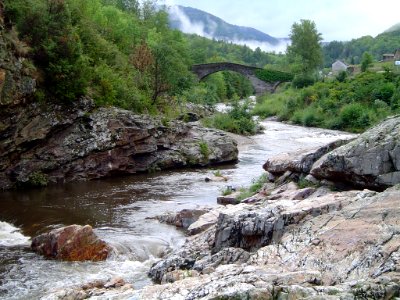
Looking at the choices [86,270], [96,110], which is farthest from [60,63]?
[86,270]

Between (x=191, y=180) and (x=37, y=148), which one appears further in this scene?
(x=191, y=180)

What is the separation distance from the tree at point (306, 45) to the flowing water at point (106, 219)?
2362 inches

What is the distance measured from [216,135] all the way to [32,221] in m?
17.0

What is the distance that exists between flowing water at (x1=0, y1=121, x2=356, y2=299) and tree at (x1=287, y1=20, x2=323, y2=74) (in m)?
60.0

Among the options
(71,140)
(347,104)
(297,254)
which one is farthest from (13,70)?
(347,104)

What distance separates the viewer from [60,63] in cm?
2503

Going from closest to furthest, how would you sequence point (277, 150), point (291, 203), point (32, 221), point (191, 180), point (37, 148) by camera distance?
1. point (291, 203)
2. point (32, 221)
3. point (37, 148)
4. point (191, 180)
5. point (277, 150)

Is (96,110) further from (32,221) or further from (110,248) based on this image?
(110,248)

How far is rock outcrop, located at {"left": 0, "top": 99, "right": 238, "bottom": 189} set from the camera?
78.2 feet

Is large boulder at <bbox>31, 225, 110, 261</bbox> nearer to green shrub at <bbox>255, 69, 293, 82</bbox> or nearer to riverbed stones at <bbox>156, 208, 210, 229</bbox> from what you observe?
riverbed stones at <bbox>156, 208, 210, 229</bbox>

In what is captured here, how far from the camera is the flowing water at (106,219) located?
1264cm

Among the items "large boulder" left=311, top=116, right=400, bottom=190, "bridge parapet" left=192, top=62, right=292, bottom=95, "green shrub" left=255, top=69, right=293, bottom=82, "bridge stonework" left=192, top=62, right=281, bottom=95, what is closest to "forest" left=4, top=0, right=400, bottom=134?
"bridge stonework" left=192, top=62, right=281, bottom=95

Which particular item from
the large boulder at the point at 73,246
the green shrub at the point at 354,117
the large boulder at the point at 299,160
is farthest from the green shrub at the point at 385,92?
the large boulder at the point at 73,246

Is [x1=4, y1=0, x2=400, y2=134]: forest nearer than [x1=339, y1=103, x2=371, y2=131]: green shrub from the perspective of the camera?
Yes
